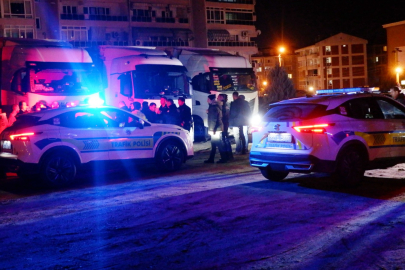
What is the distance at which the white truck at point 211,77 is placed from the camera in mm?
21266

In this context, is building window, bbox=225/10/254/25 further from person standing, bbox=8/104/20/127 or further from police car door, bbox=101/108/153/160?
police car door, bbox=101/108/153/160

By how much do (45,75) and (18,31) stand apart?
30654 millimetres

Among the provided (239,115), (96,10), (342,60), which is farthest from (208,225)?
(342,60)

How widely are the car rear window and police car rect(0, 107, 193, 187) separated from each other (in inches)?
131

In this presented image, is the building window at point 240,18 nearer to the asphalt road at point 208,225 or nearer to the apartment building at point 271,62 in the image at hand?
the apartment building at point 271,62

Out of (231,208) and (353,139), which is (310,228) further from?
(353,139)

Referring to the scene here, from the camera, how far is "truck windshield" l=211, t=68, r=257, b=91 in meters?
21.4

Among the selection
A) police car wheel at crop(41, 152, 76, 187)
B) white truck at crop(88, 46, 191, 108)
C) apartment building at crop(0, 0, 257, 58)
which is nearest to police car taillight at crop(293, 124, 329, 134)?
A: police car wheel at crop(41, 152, 76, 187)

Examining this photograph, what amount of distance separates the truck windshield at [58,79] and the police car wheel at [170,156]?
646cm

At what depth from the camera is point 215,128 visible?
44.9 ft

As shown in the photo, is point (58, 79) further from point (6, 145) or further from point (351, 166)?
point (351, 166)

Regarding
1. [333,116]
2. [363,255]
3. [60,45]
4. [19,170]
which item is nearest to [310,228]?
[363,255]

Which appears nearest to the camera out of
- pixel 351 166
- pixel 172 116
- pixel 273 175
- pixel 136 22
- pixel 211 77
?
pixel 351 166

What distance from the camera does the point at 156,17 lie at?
52406 millimetres
